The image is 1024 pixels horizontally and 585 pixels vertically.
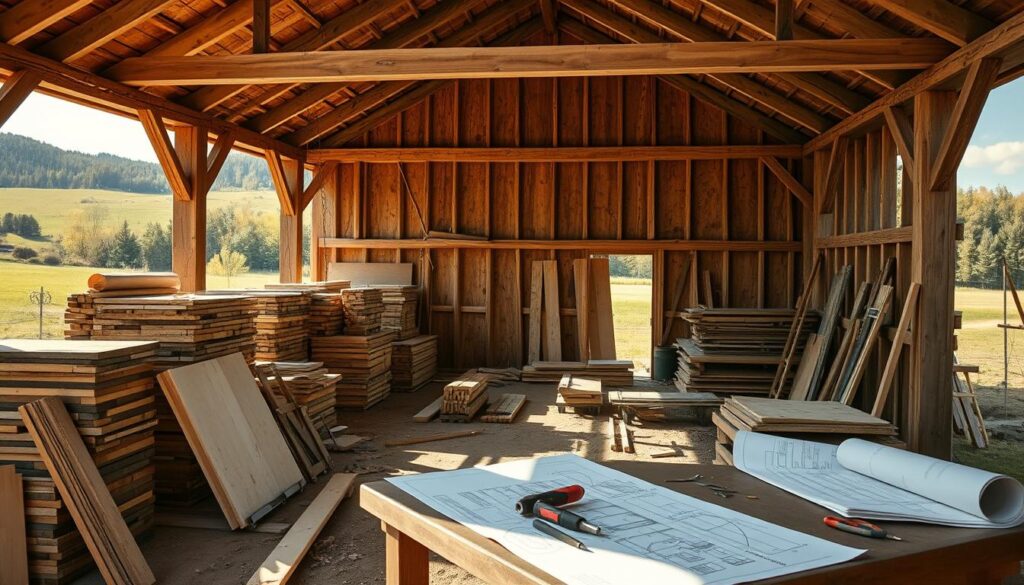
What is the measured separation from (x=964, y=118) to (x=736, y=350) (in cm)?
570

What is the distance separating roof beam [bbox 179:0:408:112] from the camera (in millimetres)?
10324

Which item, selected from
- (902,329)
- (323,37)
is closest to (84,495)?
(902,329)

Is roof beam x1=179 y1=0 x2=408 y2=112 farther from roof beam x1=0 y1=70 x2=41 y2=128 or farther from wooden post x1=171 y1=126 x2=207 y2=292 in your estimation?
roof beam x1=0 y1=70 x2=41 y2=128

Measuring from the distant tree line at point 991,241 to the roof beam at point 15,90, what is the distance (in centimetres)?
2787

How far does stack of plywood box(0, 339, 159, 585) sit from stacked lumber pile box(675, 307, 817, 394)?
8.43 metres

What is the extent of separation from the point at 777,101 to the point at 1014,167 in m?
49.3

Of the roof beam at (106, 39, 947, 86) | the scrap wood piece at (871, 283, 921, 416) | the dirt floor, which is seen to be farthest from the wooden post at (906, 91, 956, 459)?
the dirt floor

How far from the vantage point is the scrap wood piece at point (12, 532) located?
15.5ft

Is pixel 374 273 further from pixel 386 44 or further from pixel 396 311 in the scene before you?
pixel 386 44

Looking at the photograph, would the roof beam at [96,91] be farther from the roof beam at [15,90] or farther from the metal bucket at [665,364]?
the metal bucket at [665,364]

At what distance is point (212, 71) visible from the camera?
845cm

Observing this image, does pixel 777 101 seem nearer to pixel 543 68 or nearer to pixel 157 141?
pixel 543 68

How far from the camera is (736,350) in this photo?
465 inches

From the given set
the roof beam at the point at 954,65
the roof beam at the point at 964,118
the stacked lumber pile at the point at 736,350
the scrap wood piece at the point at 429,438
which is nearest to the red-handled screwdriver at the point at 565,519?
the roof beam at the point at 954,65
